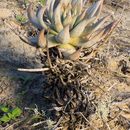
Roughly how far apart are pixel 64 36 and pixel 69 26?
17cm

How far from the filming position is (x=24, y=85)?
3732 millimetres

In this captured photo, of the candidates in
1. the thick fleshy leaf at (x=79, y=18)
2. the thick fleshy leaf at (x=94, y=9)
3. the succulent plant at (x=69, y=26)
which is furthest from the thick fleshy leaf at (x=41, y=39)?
the thick fleshy leaf at (x=94, y=9)

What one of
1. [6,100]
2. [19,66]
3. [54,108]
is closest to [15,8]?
[19,66]

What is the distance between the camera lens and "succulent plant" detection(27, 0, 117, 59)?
2.93m

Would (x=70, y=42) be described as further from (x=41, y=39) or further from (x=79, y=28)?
(x=41, y=39)

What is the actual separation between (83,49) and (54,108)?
1.55 feet

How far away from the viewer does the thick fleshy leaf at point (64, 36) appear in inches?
113

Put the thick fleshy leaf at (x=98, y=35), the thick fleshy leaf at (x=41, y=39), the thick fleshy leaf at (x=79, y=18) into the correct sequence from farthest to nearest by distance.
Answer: the thick fleshy leaf at (x=79, y=18) → the thick fleshy leaf at (x=98, y=35) → the thick fleshy leaf at (x=41, y=39)

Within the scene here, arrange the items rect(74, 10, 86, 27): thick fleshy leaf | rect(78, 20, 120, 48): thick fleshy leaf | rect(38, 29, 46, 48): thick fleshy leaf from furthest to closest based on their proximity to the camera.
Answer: rect(74, 10, 86, 27): thick fleshy leaf < rect(78, 20, 120, 48): thick fleshy leaf < rect(38, 29, 46, 48): thick fleshy leaf

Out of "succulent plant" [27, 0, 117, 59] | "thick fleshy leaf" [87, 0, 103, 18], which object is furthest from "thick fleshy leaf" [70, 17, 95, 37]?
"thick fleshy leaf" [87, 0, 103, 18]

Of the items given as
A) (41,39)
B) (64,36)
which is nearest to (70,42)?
(64,36)

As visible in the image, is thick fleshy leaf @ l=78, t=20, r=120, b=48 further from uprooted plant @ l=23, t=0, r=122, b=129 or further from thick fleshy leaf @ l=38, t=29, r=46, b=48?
thick fleshy leaf @ l=38, t=29, r=46, b=48

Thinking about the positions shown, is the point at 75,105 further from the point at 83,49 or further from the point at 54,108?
the point at 83,49

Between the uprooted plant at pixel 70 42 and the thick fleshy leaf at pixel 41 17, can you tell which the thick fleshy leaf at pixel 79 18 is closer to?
the uprooted plant at pixel 70 42
